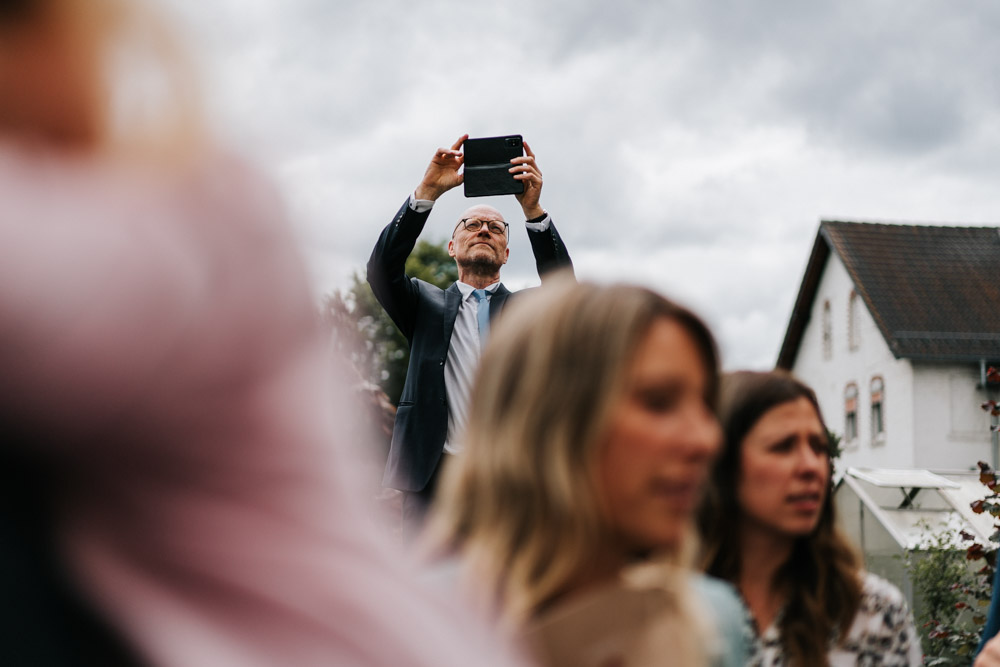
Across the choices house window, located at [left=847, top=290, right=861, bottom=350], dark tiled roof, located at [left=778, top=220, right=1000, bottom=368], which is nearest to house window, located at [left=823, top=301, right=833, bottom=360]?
dark tiled roof, located at [left=778, top=220, right=1000, bottom=368]

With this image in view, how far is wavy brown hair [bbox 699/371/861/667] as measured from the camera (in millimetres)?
2758

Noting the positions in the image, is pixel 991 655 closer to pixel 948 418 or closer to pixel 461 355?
pixel 461 355

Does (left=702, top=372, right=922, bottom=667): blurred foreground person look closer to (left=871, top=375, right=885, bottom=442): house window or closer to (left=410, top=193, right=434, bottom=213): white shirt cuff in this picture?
(left=410, top=193, right=434, bottom=213): white shirt cuff

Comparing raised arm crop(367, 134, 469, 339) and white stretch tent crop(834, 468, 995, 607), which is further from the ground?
white stretch tent crop(834, 468, 995, 607)

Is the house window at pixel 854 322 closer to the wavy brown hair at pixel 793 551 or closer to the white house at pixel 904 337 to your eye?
the white house at pixel 904 337

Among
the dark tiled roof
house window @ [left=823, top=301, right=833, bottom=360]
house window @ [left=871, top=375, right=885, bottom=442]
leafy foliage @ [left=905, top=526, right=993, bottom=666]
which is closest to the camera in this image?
leafy foliage @ [left=905, top=526, right=993, bottom=666]

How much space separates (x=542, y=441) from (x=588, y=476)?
66 millimetres

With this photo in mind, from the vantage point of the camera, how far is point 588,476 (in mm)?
1357

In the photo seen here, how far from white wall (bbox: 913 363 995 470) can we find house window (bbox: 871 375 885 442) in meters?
2.28

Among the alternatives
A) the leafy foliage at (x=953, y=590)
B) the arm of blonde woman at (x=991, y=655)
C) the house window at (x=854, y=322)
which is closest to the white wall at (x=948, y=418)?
the house window at (x=854, y=322)

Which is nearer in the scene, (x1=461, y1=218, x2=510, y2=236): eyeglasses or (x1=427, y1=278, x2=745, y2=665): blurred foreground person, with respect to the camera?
(x1=427, y1=278, x2=745, y2=665): blurred foreground person

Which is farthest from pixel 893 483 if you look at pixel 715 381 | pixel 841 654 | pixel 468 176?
pixel 715 381

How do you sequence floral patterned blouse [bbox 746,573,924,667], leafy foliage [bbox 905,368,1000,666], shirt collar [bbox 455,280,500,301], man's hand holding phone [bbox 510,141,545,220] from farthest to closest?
leafy foliage [bbox 905,368,1000,666]
shirt collar [bbox 455,280,500,301]
man's hand holding phone [bbox 510,141,545,220]
floral patterned blouse [bbox 746,573,924,667]

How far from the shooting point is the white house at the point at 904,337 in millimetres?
38938
